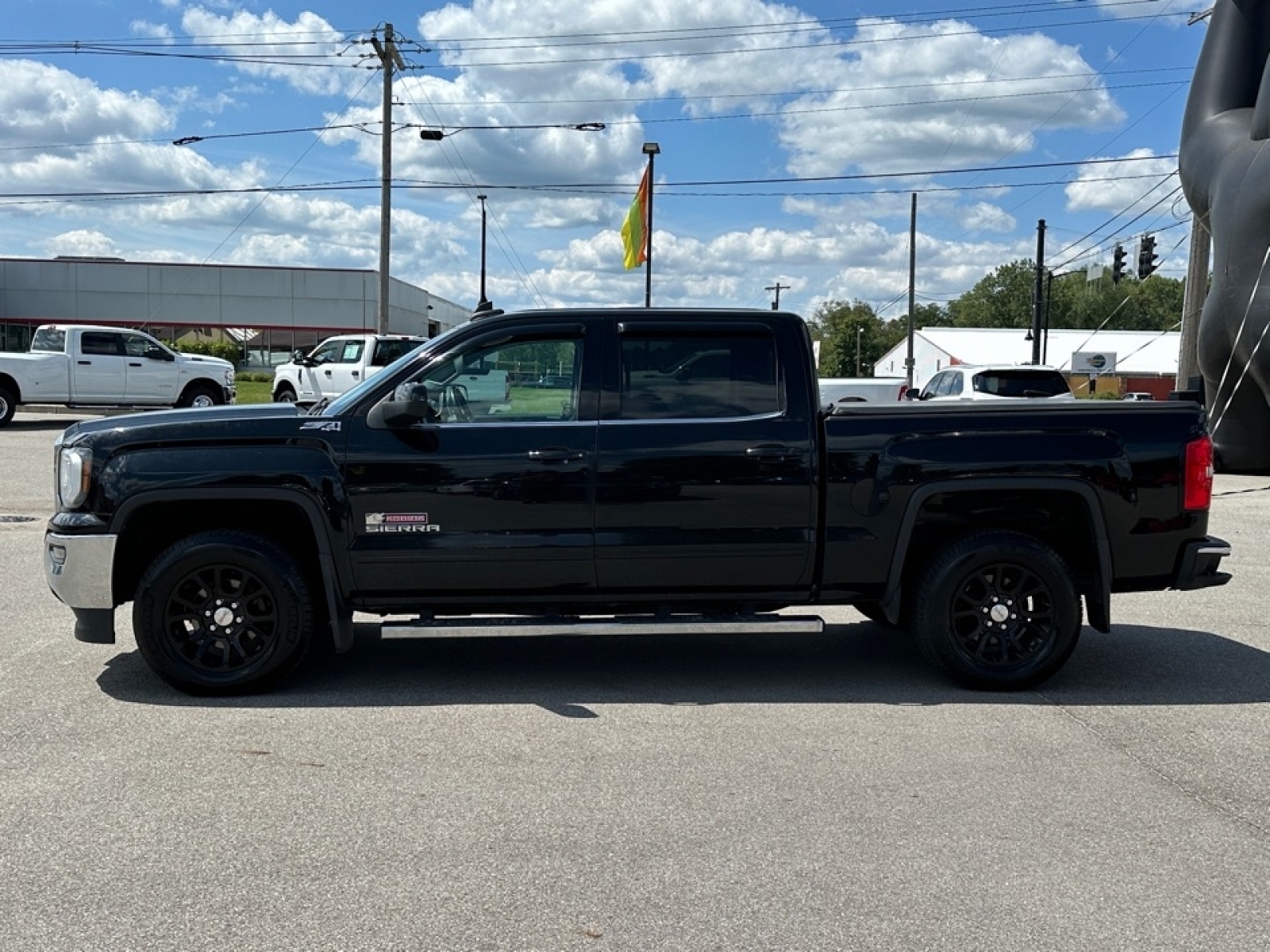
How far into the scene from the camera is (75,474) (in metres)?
5.69

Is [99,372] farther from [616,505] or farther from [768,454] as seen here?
[768,454]

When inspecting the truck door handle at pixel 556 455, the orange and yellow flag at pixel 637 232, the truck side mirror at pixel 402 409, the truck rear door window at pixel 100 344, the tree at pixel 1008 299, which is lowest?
the truck door handle at pixel 556 455

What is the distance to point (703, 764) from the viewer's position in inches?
192

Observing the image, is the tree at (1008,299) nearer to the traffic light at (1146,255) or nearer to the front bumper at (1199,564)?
the traffic light at (1146,255)

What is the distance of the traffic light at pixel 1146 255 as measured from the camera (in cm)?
2744

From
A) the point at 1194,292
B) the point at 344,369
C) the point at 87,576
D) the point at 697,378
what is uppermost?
the point at 1194,292

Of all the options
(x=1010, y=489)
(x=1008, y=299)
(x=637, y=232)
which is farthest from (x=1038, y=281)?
(x=1008, y=299)

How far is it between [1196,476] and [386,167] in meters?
25.9

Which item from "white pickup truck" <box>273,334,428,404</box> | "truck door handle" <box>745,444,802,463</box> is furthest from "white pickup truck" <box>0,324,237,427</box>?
"truck door handle" <box>745,444,802,463</box>

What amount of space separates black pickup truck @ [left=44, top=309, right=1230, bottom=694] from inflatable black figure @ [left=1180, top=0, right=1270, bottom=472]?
39.9 ft

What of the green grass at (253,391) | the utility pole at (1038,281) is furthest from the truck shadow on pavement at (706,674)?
the utility pole at (1038,281)

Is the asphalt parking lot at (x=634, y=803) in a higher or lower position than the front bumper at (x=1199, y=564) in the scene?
lower

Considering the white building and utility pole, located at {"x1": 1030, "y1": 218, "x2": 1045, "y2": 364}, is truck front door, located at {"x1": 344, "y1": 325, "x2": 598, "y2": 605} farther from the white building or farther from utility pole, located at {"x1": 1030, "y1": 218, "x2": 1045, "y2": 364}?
the white building

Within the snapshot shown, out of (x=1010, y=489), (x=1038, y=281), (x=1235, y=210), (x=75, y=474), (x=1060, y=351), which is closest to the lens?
(x=75, y=474)
